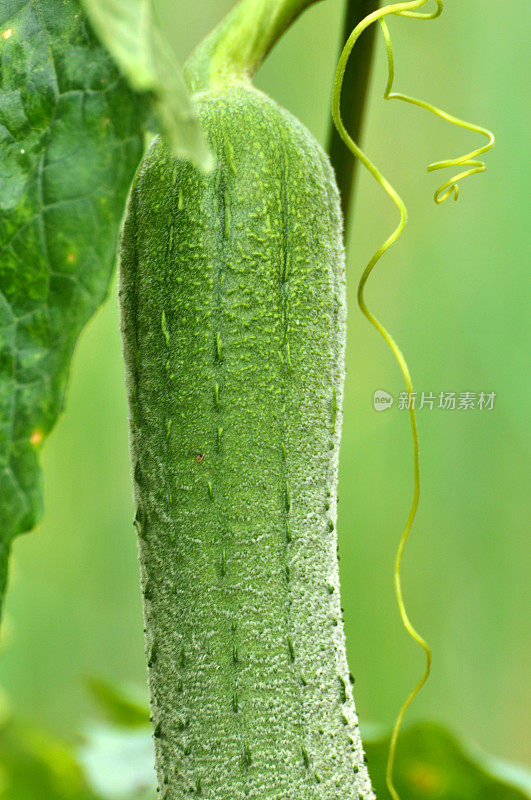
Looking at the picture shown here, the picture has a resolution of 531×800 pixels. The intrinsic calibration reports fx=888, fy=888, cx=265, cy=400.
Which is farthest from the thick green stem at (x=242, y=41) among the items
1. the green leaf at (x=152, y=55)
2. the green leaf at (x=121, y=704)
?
the green leaf at (x=121, y=704)

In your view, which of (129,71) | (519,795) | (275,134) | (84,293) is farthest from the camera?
(519,795)

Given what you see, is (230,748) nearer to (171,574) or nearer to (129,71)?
(171,574)

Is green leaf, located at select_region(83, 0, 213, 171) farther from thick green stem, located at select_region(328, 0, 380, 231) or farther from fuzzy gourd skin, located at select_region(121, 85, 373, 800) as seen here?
thick green stem, located at select_region(328, 0, 380, 231)

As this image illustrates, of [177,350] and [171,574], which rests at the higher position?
[177,350]

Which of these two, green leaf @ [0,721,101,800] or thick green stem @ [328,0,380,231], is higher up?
thick green stem @ [328,0,380,231]

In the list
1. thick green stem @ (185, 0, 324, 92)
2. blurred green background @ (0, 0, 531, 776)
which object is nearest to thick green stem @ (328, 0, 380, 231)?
thick green stem @ (185, 0, 324, 92)

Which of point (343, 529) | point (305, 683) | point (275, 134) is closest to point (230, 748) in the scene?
point (305, 683)
